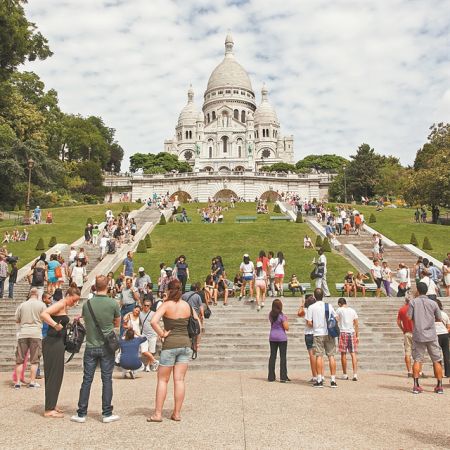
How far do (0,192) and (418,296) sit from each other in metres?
36.0

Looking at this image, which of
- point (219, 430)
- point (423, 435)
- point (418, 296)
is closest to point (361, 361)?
point (418, 296)

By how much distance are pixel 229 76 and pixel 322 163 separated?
35572 millimetres

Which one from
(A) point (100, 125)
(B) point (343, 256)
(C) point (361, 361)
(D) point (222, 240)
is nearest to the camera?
(C) point (361, 361)

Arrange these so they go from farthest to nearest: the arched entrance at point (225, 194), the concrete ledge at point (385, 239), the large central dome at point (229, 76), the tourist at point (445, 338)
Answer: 1. the large central dome at point (229, 76)
2. the arched entrance at point (225, 194)
3. the concrete ledge at point (385, 239)
4. the tourist at point (445, 338)

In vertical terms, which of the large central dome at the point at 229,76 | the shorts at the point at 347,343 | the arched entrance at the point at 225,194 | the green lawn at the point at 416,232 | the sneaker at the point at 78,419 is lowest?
the sneaker at the point at 78,419

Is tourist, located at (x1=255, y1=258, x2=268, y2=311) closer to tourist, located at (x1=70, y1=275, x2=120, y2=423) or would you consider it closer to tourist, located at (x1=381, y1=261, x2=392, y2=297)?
tourist, located at (x1=381, y1=261, x2=392, y2=297)

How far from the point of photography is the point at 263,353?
1075 centimetres

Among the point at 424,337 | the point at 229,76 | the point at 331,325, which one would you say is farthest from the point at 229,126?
the point at 424,337

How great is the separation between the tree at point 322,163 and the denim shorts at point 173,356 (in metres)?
89.3

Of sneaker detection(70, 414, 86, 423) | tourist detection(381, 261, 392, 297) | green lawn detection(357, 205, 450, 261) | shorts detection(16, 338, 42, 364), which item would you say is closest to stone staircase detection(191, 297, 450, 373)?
tourist detection(381, 261, 392, 297)

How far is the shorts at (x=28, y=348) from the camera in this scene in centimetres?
763

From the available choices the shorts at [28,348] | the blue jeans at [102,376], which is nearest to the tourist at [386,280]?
the shorts at [28,348]

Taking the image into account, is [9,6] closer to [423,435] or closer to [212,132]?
[423,435]

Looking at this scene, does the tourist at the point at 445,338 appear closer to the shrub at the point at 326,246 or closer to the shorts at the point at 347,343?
the shorts at the point at 347,343
